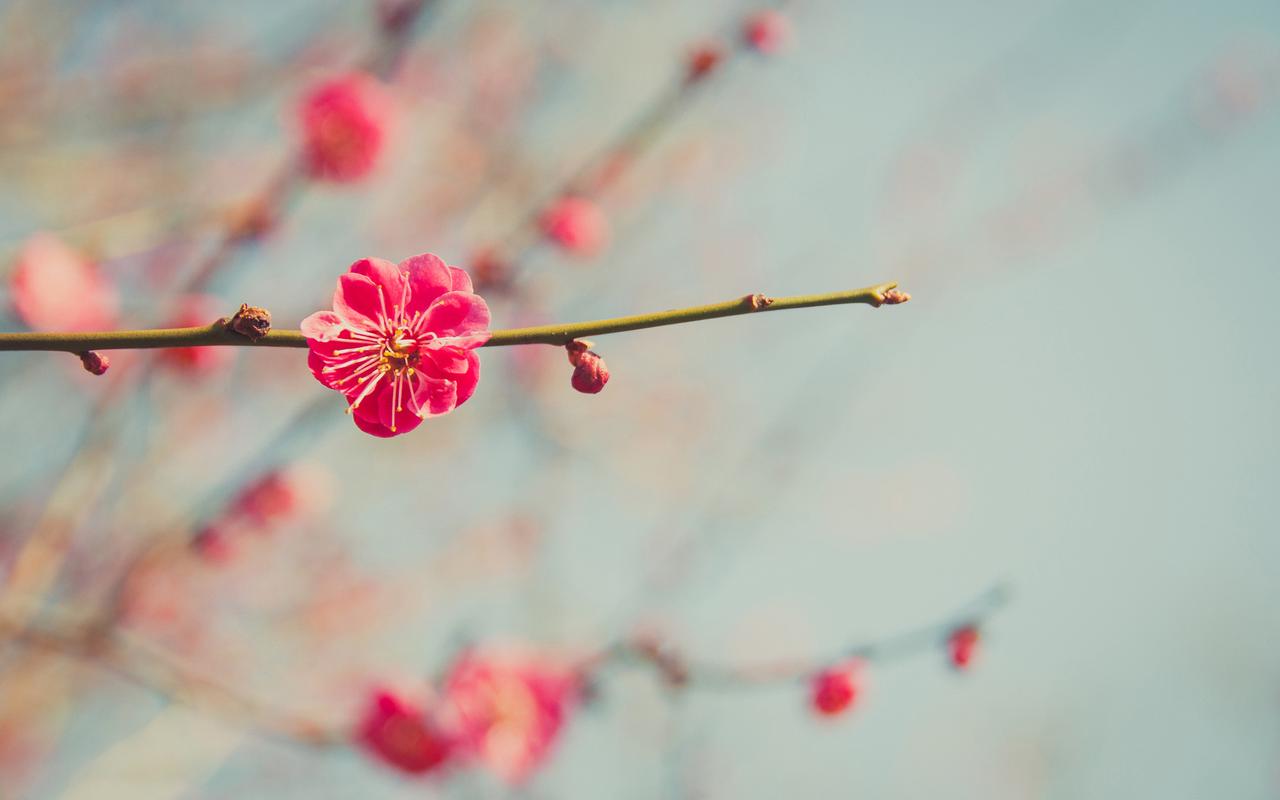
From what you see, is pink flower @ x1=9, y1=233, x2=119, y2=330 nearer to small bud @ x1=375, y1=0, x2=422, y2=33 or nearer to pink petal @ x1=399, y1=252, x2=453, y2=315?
small bud @ x1=375, y1=0, x2=422, y2=33

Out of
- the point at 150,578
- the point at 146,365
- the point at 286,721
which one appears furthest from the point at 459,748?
the point at 146,365

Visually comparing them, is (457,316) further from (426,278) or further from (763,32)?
(763,32)

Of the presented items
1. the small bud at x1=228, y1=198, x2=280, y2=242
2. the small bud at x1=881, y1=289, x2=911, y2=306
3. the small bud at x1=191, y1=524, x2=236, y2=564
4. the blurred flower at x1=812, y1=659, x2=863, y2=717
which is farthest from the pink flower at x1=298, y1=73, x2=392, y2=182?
the blurred flower at x1=812, y1=659, x2=863, y2=717

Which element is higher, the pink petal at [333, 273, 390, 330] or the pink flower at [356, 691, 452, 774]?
the pink petal at [333, 273, 390, 330]

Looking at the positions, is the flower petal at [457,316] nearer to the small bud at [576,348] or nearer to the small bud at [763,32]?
the small bud at [576,348]

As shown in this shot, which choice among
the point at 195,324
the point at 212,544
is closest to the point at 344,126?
the point at 195,324

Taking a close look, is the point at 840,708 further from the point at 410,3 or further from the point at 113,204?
the point at 113,204

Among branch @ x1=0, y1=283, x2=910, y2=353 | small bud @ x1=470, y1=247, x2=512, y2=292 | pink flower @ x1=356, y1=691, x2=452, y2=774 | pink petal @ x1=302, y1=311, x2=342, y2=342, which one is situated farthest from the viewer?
pink flower @ x1=356, y1=691, x2=452, y2=774
